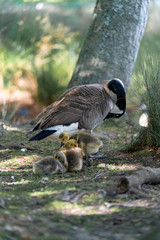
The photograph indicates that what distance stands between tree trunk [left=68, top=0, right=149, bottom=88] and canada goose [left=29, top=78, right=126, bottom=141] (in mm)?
1399

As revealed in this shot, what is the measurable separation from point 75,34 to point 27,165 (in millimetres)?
11921

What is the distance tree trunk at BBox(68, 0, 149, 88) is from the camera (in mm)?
6863

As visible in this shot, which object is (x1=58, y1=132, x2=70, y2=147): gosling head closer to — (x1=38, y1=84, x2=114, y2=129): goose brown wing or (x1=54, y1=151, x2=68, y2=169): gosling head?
(x1=38, y1=84, x2=114, y2=129): goose brown wing

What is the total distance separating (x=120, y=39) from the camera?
272 inches

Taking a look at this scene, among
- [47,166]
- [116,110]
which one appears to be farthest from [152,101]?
[47,166]

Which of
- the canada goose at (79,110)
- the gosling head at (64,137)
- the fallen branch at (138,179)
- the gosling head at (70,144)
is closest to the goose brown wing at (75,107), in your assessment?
the canada goose at (79,110)

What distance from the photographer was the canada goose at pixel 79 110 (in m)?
5.18

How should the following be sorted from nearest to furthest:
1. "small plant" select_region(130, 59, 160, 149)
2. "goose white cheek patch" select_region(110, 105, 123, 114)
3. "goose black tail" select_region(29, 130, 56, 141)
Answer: "small plant" select_region(130, 59, 160, 149), "goose black tail" select_region(29, 130, 56, 141), "goose white cheek patch" select_region(110, 105, 123, 114)

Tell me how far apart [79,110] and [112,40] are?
215 centimetres

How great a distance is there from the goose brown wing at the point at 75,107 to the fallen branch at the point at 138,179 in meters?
1.80

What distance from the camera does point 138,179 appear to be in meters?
3.37

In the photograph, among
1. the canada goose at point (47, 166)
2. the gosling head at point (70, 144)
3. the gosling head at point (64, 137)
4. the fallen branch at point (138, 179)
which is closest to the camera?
the fallen branch at point (138, 179)

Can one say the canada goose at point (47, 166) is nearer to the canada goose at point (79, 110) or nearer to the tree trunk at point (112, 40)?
the canada goose at point (79, 110)

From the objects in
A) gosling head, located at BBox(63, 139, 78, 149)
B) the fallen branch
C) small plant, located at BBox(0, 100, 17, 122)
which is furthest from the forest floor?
small plant, located at BBox(0, 100, 17, 122)
